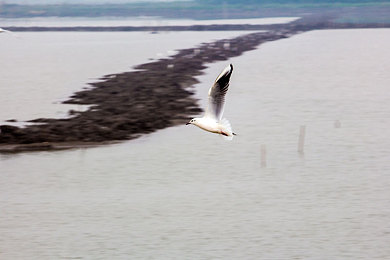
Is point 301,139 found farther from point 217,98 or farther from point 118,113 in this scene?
point 217,98

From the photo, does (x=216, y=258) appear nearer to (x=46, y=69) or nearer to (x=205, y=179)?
(x=205, y=179)

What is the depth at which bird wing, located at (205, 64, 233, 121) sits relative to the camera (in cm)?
1305

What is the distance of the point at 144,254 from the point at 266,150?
13852 mm

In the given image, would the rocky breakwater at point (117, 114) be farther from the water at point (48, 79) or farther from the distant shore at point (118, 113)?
the water at point (48, 79)

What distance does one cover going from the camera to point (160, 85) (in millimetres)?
53938

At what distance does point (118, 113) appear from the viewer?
40.7m

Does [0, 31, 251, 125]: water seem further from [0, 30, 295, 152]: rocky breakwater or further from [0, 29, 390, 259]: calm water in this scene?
[0, 29, 390, 259]: calm water

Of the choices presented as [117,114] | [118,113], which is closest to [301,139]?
[117,114]

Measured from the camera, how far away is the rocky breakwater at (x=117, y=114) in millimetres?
34094

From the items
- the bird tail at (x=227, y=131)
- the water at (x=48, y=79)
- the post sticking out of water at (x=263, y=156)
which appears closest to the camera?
the bird tail at (x=227, y=131)

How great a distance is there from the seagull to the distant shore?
20831 millimetres

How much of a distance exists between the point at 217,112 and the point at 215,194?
→ 12965mm

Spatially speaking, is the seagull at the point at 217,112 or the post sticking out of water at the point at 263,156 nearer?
the seagull at the point at 217,112

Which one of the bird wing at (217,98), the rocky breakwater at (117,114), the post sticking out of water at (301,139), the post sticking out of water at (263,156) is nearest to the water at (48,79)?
the rocky breakwater at (117,114)
